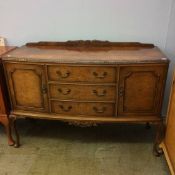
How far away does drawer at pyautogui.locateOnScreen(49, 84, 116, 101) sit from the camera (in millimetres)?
1598

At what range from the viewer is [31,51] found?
1.75 m

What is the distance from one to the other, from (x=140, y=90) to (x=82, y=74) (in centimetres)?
44

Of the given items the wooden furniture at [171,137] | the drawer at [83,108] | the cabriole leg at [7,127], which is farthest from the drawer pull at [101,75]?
the cabriole leg at [7,127]

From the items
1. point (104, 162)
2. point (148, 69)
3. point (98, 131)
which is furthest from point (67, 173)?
point (148, 69)

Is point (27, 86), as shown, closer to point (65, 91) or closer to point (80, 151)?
point (65, 91)

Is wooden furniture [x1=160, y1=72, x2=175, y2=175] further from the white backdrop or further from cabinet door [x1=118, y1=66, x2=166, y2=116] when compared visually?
the white backdrop

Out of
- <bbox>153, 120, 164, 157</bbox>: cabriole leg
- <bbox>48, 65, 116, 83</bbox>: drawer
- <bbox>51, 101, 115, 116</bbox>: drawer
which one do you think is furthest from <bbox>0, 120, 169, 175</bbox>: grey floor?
<bbox>48, 65, 116, 83</bbox>: drawer

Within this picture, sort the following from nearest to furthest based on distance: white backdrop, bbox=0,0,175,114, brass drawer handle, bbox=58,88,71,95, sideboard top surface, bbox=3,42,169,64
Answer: sideboard top surface, bbox=3,42,169,64 < brass drawer handle, bbox=58,88,71,95 < white backdrop, bbox=0,0,175,114

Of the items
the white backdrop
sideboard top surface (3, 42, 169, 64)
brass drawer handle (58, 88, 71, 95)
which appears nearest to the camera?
sideboard top surface (3, 42, 169, 64)

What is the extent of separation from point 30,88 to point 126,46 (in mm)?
867

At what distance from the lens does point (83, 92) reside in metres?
1.62

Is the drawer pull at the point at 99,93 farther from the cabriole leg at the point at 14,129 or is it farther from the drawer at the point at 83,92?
the cabriole leg at the point at 14,129

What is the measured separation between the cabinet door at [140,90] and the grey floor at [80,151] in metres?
0.41

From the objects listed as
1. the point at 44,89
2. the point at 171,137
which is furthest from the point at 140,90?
the point at 44,89
